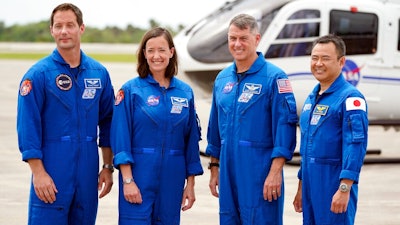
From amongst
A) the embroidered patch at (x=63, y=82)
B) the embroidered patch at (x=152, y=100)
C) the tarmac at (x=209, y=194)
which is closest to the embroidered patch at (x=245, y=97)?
the embroidered patch at (x=152, y=100)

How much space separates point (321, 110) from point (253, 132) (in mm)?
457

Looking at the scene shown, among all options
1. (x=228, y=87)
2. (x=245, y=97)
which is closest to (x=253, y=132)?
(x=245, y=97)

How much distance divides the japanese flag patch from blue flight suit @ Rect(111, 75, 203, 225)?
1.05m

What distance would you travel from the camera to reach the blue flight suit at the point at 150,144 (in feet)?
17.4

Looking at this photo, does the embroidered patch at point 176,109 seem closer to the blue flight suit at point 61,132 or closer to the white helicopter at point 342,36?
the blue flight suit at point 61,132

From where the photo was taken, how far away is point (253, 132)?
537cm

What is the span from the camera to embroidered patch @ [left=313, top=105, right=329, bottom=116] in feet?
17.1

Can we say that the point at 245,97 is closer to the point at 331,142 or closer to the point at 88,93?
the point at 331,142

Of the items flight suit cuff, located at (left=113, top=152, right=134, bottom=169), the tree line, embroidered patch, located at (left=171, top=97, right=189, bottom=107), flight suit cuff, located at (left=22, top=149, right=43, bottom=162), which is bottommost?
flight suit cuff, located at (left=113, top=152, right=134, bottom=169)

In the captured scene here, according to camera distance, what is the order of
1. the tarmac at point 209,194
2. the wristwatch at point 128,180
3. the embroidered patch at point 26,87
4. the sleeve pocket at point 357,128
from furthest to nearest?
the tarmac at point 209,194, the wristwatch at point 128,180, the embroidered patch at point 26,87, the sleeve pocket at point 357,128

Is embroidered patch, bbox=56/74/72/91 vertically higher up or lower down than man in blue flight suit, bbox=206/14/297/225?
higher up

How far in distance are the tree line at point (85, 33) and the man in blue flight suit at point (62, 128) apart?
75.3 meters

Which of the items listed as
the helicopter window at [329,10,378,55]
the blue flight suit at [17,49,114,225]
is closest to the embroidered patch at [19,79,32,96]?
the blue flight suit at [17,49,114,225]

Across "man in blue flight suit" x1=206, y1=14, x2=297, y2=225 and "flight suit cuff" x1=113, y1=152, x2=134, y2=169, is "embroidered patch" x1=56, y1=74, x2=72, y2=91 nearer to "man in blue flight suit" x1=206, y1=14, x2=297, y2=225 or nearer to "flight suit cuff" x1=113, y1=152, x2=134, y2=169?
"flight suit cuff" x1=113, y1=152, x2=134, y2=169
